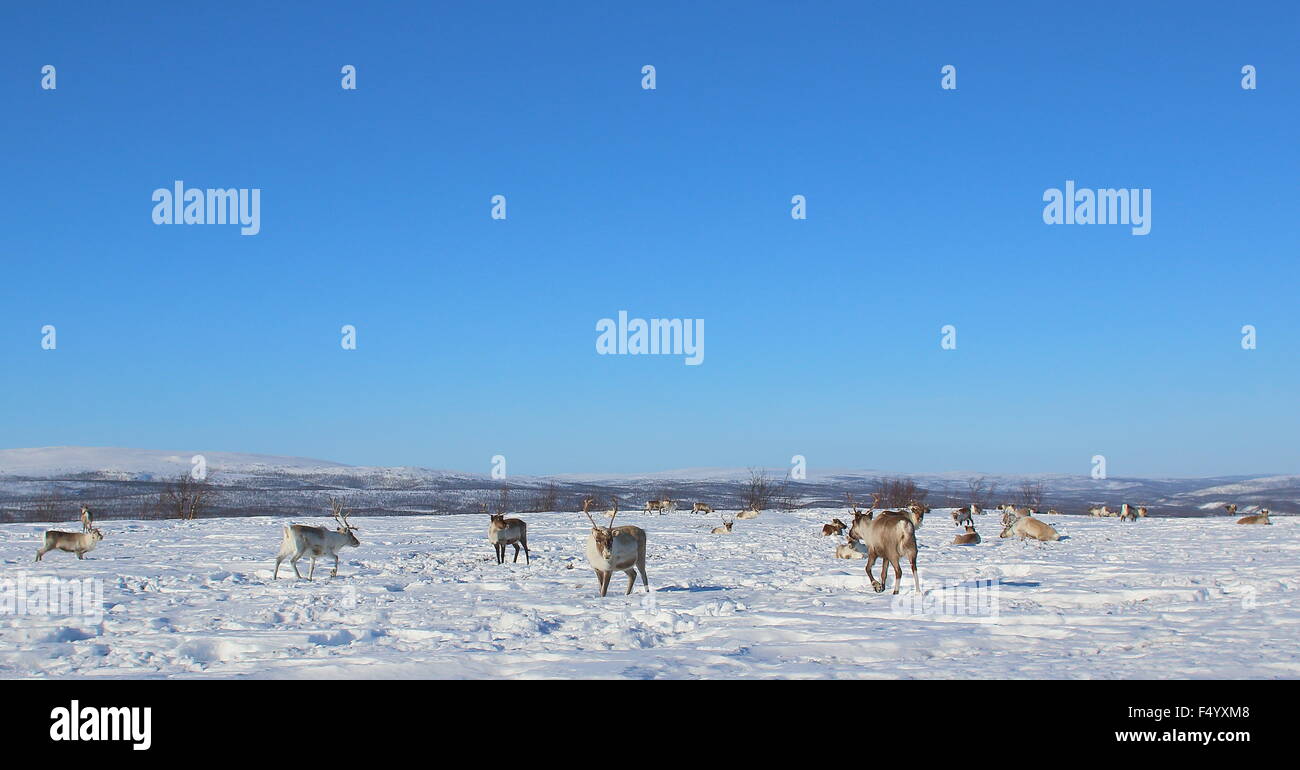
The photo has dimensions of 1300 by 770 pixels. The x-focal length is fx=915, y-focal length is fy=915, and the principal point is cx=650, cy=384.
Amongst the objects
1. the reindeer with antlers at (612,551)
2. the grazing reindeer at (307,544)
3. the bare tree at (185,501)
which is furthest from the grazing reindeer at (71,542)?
the bare tree at (185,501)

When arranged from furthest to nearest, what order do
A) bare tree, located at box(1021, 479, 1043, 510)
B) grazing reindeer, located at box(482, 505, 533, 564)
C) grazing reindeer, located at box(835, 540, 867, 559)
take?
bare tree, located at box(1021, 479, 1043, 510) < grazing reindeer, located at box(835, 540, 867, 559) < grazing reindeer, located at box(482, 505, 533, 564)

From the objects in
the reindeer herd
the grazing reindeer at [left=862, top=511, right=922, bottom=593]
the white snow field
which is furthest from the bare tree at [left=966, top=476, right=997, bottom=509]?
the grazing reindeer at [left=862, top=511, right=922, bottom=593]

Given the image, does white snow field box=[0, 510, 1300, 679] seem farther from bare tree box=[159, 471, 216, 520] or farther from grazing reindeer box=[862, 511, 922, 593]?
bare tree box=[159, 471, 216, 520]

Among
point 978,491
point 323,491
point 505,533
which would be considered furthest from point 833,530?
point 323,491

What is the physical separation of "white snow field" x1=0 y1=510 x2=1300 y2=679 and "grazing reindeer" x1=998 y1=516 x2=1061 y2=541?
416 cm

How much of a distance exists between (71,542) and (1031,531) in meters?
23.9

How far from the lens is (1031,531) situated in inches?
1016

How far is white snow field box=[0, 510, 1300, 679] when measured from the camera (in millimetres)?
8062

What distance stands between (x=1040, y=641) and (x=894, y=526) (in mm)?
4690

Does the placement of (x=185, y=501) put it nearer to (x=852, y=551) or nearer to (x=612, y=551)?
(x=852, y=551)

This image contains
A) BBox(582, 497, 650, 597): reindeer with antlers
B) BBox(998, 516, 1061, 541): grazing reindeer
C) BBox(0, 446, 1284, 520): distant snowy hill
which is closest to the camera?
BBox(582, 497, 650, 597): reindeer with antlers

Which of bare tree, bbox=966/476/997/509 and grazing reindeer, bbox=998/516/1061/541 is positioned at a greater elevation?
grazing reindeer, bbox=998/516/1061/541
